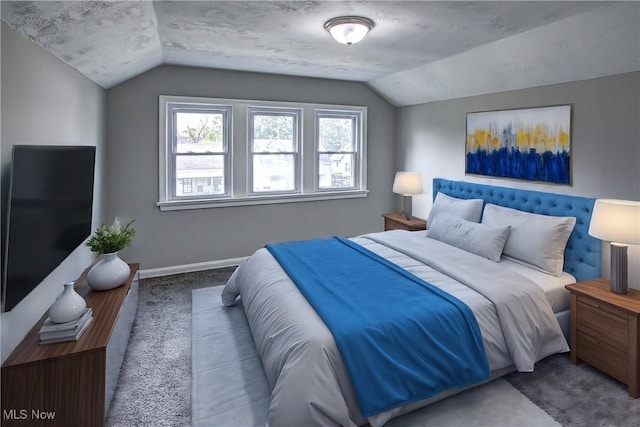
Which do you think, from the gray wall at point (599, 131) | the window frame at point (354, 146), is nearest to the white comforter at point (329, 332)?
the gray wall at point (599, 131)

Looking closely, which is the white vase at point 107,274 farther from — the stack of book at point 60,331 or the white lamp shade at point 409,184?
the white lamp shade at point 409,184

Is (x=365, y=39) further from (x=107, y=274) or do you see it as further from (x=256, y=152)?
(x=107, y=274)

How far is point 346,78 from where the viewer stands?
17.2 feet

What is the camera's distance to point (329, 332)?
6.83ft

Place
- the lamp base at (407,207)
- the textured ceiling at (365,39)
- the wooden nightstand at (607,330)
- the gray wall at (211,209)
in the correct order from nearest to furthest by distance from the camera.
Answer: the wooden nightstand at (607,330) → the textured ceiling at (365,39) → the gray wall at (211,209) → the lamp base at (407,207)

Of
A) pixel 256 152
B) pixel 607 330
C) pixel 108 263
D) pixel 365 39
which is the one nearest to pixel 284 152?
pixel 256 152

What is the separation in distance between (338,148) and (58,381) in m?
4.46

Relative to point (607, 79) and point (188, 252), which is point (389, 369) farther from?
point (188, 252)

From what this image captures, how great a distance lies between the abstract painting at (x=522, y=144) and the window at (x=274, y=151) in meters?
2.31

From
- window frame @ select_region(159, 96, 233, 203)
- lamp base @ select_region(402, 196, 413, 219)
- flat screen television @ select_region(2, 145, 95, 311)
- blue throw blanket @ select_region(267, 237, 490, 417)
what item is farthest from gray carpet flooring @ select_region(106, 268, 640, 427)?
lamp base @ select_region(402, 196, 413, 219)

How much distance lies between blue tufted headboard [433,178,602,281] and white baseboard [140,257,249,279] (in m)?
3.31

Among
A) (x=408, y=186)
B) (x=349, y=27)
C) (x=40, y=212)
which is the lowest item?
(x=40, y=212)

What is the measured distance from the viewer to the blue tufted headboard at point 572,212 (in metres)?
3.00

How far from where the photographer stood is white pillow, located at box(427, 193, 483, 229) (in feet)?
13.1
